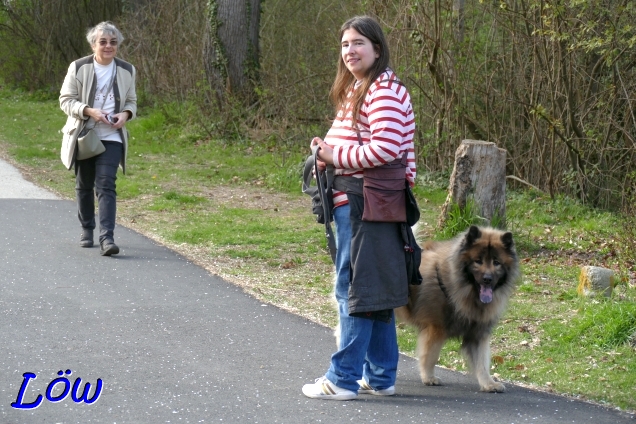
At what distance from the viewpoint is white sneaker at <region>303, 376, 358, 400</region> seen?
17.2ft

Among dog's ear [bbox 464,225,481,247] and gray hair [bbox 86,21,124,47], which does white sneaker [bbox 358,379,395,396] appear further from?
gray hair [bbox 86,21,124,47]

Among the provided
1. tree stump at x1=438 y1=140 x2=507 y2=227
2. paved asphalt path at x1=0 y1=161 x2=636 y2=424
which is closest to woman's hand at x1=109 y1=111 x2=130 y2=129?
paved asphalt path at x1=0 y1=161 x2=636 y2=424

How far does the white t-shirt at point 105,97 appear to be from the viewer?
905cm

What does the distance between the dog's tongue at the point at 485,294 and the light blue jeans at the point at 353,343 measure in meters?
0.58

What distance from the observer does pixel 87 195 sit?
9.35 m

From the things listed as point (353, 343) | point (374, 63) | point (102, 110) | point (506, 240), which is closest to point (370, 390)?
point (353, 343)

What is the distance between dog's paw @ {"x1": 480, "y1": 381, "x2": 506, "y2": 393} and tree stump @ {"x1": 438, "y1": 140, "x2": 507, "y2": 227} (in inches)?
159

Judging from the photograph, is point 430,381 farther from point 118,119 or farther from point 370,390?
point 118,119

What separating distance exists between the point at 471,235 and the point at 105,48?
491 centimetres

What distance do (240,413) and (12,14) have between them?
81.9 feet

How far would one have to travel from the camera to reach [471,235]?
5.56 m

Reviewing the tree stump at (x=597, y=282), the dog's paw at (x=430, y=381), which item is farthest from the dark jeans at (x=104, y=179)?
the tree stump at (x=597, y=282)

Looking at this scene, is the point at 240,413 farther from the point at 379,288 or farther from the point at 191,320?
the point at 191,320

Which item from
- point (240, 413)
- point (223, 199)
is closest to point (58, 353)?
point (240, 413)
